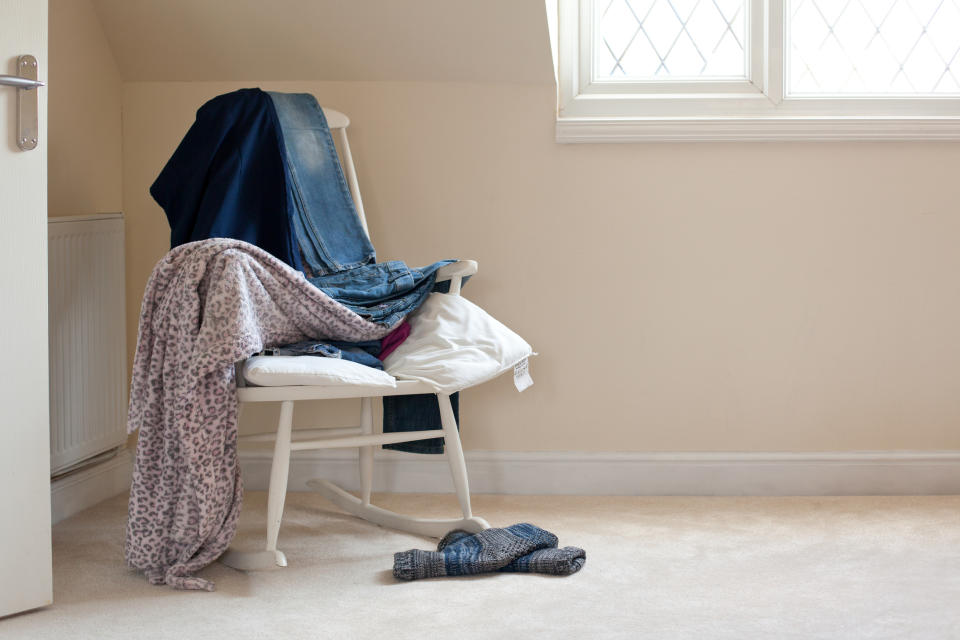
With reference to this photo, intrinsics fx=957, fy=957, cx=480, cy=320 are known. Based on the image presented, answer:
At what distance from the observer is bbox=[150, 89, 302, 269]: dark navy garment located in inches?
81.7

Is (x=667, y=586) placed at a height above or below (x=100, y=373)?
below

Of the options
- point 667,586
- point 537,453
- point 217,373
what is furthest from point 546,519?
point 217,373

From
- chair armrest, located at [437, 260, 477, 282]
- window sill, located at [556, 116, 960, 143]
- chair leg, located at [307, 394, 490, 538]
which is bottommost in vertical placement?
chair leg, located at [307, 394, 490, 538]

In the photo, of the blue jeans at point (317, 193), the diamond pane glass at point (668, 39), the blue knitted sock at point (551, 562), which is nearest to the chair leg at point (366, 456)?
the blue jeans at point (317, 193)

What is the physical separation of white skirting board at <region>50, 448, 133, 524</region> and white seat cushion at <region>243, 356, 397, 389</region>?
0.74 metres

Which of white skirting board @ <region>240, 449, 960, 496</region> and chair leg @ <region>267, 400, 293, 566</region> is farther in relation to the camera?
white skirting board @ <region>240, 449, 960, 496</region>

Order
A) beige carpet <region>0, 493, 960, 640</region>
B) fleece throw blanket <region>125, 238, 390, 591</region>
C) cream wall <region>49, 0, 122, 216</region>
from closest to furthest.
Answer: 1. beige carpet <region>0, 493, 960, 640</region>
2. fleece throw blanket <region>125, 238, 390, 591</region>
3. cream wall <region>49, 0, 122, 216</region>

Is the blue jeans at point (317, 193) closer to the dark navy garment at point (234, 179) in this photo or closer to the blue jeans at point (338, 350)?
the dark navy garment at point (234, 179)

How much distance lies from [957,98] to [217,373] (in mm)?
1942

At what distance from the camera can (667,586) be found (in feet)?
5.81

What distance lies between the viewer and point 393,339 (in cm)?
207

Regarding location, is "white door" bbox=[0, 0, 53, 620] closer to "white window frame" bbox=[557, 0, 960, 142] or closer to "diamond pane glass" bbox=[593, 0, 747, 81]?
"white window frame" bbox=[557, 0, 960, 142]

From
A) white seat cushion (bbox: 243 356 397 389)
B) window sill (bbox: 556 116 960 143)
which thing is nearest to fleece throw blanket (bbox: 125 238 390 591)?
white seat cushion (bbox: 243 356 397 389)

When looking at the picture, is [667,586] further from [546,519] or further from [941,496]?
[941,496]
